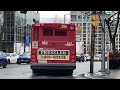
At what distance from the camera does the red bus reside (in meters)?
21.6

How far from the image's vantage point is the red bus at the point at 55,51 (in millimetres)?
21578

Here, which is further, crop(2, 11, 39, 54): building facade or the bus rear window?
crop(2, 11, 39, 54): building facade

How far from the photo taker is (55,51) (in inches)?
850

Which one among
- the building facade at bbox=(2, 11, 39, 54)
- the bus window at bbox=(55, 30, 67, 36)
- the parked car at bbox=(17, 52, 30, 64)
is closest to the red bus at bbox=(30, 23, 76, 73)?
the bus window at bbox=(55, 30, 67, 36)

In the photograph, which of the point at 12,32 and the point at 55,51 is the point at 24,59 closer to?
the point at 55,51

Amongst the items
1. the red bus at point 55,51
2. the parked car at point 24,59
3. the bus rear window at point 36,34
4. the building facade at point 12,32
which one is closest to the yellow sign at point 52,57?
the red bus at point 55,51

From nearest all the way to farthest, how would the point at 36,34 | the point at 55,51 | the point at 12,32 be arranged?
1. the point at 55,51
2. the point at 36,34
3. the point at 12,32

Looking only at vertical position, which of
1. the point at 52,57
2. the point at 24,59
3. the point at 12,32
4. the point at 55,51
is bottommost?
the point at 24,59

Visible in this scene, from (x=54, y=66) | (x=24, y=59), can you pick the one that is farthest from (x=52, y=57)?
(x=24, y=59)

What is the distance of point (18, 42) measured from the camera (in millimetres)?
72750

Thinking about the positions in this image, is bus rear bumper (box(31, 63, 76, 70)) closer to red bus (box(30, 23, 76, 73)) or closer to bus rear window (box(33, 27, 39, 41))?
red bus (box(30, 23, 76, 73))

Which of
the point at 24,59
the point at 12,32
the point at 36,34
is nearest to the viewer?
the point at 36,34
